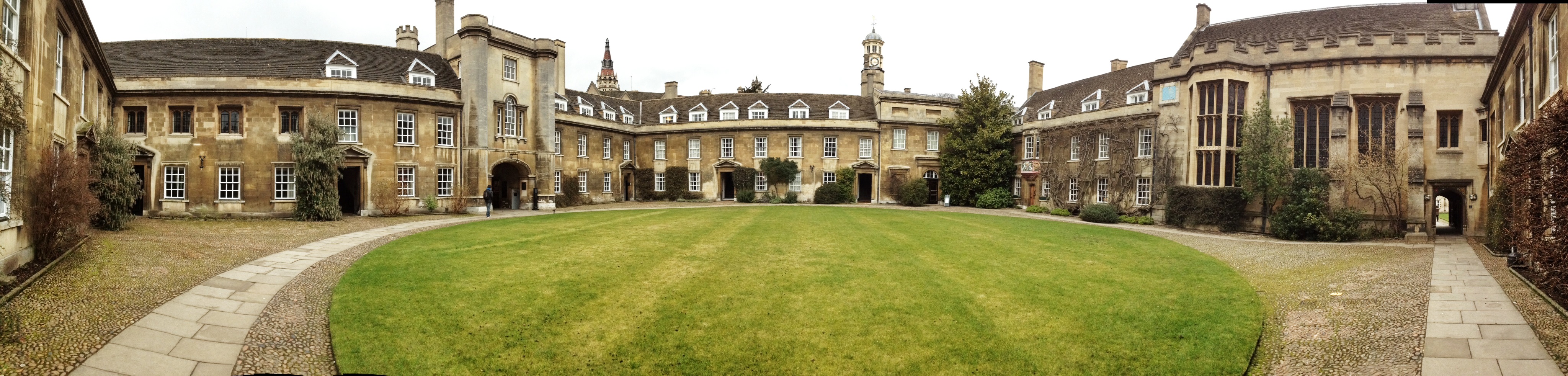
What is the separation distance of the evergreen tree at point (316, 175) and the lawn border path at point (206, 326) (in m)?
9.75

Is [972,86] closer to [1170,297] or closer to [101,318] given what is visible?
[1170,297]

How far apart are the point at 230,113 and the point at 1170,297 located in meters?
29.5

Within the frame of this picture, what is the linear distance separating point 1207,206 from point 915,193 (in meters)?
15.7

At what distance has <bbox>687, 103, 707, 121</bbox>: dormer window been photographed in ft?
136

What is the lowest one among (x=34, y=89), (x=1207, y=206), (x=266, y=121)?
(x=1207, y=206)

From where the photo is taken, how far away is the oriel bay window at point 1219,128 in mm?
23516

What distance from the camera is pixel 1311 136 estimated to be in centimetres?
2255

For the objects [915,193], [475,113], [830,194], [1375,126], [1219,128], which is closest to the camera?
[1375,126]

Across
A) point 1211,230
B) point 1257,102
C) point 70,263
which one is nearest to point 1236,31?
point 1257,102

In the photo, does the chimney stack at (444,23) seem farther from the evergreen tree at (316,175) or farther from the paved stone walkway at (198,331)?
the paved stone walkway at (198,331)

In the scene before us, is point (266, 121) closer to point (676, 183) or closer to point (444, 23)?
point (444, 23)

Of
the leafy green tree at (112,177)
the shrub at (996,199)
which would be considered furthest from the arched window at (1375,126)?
the leafy green tree at (112,177)

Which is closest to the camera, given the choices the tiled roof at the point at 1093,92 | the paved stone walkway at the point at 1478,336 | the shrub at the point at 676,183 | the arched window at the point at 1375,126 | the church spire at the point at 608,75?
the paved stone walkway at the point at 1478,336

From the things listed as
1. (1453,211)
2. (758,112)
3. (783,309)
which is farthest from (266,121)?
(1453,211)
